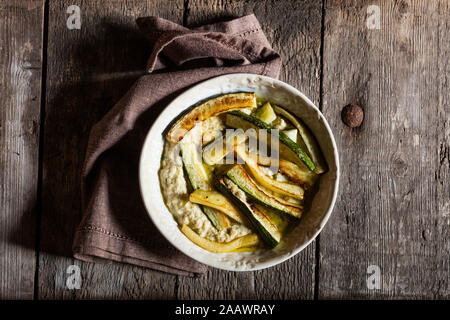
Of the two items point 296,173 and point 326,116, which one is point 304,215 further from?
point 326,116

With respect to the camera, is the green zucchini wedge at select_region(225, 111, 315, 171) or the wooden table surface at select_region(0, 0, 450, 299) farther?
the wooden table surface at select_region(0, 0, 450, 299)

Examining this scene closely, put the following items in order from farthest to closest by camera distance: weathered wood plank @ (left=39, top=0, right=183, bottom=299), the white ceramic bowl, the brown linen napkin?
weathered wood plank @ (left=39, top=0, right=183, bottom=299) → the brown linen napkin → the white ceramic bowl

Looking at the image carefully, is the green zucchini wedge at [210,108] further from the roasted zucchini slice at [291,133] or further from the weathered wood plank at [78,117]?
the weathered wood plank at [78,117]

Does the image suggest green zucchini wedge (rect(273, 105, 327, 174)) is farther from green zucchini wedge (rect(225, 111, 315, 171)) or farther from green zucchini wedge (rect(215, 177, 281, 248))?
green zucchini wedge (rect(215, 177, 281, 248))

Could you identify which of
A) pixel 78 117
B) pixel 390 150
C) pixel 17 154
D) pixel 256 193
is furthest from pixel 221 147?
pixel 17 154

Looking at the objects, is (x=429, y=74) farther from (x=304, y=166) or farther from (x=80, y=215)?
(x=80, y=215)

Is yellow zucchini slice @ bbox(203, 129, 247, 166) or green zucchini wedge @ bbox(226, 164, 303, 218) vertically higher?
yellow zucchini slice @ bbox(203, 129, 247, 166)

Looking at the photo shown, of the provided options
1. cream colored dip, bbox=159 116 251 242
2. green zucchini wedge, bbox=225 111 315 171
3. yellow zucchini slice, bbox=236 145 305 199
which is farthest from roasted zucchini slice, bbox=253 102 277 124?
cream colored dip, bbox=159 116 251 242
